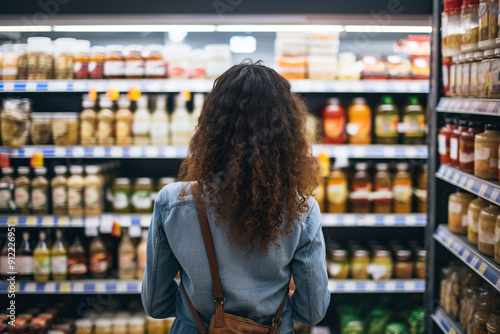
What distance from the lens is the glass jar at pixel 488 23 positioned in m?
1.63

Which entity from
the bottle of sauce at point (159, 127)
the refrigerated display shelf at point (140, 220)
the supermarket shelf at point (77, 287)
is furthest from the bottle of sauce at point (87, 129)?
the supermarket shelf at point (77, 287)

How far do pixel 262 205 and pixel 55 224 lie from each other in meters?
2.04

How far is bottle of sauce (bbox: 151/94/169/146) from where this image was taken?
9.19 feet

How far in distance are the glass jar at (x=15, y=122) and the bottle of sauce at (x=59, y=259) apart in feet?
2.08

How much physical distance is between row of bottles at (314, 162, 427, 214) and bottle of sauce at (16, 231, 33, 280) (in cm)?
187

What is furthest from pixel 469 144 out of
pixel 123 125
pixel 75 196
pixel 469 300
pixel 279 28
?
pixel 75 196

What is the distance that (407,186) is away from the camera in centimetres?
285

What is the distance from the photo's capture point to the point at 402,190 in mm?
2854

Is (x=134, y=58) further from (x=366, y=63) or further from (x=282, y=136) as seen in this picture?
(x=282, y=136)

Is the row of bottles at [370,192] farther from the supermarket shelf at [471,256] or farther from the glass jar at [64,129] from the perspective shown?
the glass jar at [64,129]

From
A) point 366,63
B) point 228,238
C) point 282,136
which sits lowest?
point 228,238

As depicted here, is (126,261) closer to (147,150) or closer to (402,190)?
(147,150)

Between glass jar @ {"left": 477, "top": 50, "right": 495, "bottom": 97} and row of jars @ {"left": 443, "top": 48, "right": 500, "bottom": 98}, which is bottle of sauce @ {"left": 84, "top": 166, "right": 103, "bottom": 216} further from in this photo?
glass jar @ {"left": 477, "top": 50, "right": 495, "bottom": 97}

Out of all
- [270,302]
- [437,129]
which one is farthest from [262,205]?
[437,129]
